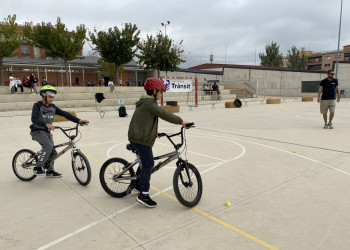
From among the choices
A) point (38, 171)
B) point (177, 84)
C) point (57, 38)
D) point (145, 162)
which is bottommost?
point (38, 171)

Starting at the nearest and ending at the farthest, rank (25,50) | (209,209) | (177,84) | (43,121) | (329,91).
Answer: (209,209) → (43,121) → (329,91) → (177,84) → (25,50)

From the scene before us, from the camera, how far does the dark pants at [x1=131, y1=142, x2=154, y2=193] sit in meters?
3.65

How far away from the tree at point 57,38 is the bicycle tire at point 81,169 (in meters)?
25.3

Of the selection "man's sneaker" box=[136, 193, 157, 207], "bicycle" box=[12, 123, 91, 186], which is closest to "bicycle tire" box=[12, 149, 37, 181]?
"bicycle" box=[12, 123, 91, 186]

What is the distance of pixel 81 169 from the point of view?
4664mm

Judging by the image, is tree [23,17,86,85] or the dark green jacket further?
tree [23,17,86,85]

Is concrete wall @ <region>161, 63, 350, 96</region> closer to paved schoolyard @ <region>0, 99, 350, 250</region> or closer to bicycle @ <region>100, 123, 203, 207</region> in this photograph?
paved schoolyard @ <region>0, 99, 350, 250</region>

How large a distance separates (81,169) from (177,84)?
14.8 meters

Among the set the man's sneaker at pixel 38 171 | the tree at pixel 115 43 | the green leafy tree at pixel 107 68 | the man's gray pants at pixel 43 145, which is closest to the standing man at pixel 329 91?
the man's gray pants at pixel 43 145

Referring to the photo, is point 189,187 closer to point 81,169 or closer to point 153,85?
point 153,85

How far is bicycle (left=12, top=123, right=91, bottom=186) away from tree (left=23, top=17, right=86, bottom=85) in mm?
24508

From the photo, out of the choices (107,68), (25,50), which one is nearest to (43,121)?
(107,68)

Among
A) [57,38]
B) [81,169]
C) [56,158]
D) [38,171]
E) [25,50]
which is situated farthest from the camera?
[25,50]

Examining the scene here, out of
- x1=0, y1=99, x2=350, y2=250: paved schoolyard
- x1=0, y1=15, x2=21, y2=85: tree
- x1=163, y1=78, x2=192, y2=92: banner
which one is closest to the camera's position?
x1=0, y1=99, x2=350, y2=250: paved schoolyard
